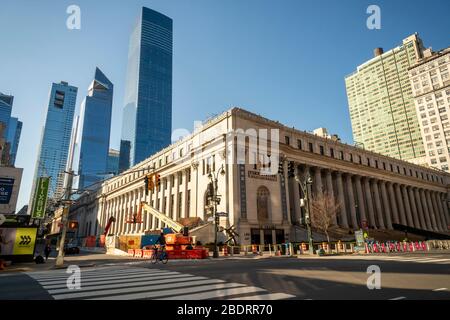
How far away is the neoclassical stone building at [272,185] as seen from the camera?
40.3m

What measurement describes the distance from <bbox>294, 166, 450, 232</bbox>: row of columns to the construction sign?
3781 centimetres

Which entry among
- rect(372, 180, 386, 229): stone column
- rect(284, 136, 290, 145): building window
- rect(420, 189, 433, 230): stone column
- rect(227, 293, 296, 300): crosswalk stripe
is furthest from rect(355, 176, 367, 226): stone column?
rect(227, 293, 296, 300): crosswalk stripe

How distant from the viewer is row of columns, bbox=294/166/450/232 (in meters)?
53.5

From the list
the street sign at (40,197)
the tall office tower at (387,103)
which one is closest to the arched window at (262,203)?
the street sign at (40,197)

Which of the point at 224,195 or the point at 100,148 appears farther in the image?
the point at 100,148

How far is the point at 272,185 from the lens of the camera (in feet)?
141

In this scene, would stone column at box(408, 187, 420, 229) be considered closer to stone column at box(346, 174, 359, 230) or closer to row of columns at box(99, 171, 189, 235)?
stone column at box(346, 174, 359, 230)

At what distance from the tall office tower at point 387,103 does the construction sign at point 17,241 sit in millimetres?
151989

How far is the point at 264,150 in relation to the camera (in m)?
43.8

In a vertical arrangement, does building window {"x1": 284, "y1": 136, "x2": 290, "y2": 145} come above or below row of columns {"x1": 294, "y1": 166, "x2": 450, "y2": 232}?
above

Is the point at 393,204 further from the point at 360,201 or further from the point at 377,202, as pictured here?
the point at 360,201
